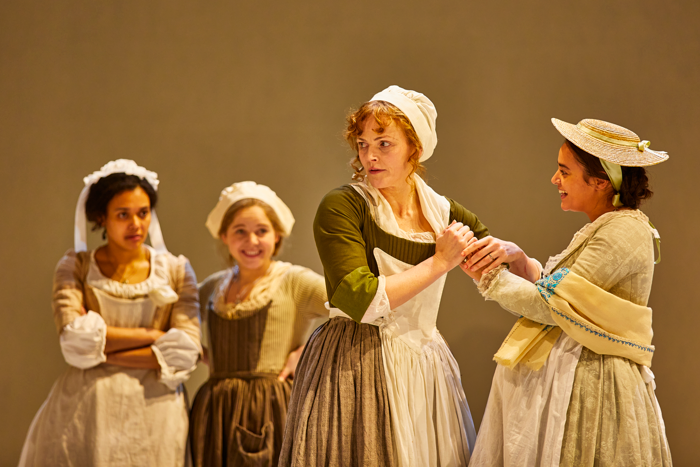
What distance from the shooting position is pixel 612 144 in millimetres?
2135

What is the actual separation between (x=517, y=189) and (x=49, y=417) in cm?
279

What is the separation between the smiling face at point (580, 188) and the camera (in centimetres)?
219

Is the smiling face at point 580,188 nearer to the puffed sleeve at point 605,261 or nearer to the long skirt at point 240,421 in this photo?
the puffed sleeve at point 605,261

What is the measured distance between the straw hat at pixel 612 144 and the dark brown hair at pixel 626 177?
0.17ft

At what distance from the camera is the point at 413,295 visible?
6.88 feet

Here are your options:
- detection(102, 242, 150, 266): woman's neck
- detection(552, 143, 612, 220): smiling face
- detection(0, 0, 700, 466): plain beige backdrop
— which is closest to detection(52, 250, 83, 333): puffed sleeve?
detection(102, 242, 150, 266): woman's neck

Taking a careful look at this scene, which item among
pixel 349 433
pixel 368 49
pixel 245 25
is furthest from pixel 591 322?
pixel 245 25

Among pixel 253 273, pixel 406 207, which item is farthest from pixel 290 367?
pixel 406 207

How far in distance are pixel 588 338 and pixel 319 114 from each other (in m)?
2.48

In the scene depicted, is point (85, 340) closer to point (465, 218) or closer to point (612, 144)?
point (465, 218)

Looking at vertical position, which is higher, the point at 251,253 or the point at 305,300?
the point at 251,253

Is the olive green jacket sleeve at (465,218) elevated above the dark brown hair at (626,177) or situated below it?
below

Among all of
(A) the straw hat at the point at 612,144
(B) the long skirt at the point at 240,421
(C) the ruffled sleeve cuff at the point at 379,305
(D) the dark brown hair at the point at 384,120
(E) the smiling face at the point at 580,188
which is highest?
(D) the dark brown hair at the point at 384,120

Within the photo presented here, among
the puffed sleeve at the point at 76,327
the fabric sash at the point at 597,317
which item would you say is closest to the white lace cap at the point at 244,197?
the puffed sleeve at the point at 76,327
